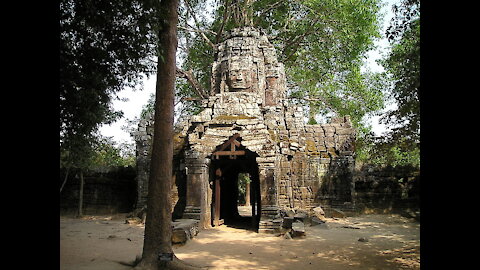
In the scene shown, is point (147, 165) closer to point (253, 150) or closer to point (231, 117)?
point (231, 117)

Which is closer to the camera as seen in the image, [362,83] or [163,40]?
[163,40]

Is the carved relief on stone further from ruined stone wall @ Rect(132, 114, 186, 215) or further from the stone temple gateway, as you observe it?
ruined stone wall @ Rect(132, 114, 186, 215)

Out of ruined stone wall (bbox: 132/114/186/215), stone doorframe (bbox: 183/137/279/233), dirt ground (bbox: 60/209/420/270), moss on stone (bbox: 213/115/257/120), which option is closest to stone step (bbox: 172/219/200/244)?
dirt ground (bbox: 60/209/420/270)

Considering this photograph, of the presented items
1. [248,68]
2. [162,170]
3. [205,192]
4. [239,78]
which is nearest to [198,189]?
[205,192]

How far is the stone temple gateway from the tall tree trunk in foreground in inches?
208

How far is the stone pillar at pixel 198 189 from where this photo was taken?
1159cm

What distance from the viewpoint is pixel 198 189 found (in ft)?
38.7

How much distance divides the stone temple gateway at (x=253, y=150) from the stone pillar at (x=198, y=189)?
0.11 ft
